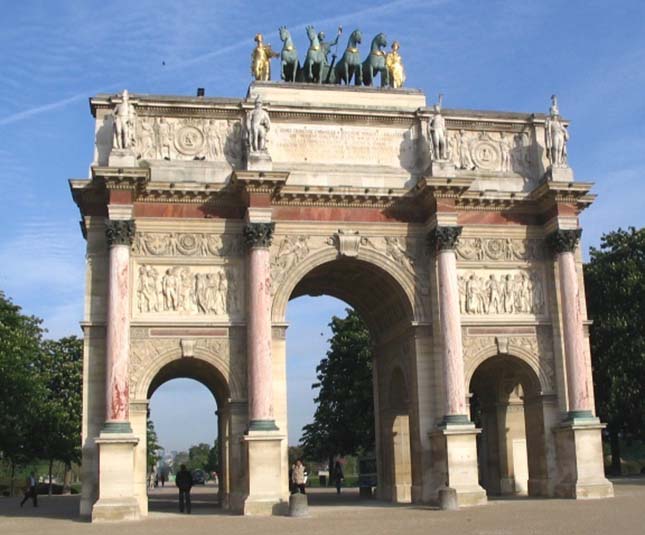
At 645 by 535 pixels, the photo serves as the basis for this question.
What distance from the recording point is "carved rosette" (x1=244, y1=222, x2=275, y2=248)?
2744 centimetres

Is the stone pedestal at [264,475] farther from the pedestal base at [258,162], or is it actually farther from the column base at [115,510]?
the pedestal base at [258,162]

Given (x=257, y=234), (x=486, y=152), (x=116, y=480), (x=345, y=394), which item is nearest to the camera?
(x=116, y=480)

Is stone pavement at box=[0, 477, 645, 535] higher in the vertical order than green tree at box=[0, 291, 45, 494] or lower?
lower

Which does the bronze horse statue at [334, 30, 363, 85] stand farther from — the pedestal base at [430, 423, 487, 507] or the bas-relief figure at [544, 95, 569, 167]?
the pedestal base at [430, 423, 487, 507]

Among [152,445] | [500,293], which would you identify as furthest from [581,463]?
[152,445]

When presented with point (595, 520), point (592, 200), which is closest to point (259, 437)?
point (595, 520)

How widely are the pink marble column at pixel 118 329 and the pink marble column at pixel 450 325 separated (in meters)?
9.37

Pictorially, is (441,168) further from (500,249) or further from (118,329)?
(118,329)

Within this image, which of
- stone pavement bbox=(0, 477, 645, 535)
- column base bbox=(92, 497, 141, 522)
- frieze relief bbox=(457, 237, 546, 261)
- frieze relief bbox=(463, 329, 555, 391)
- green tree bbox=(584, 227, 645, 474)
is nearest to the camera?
stone pavement bbox=(0, 477, 645, 535)

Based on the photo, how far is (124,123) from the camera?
27.6 m

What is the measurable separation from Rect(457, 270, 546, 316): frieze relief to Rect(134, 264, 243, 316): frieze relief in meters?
7.28

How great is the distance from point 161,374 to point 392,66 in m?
13.1

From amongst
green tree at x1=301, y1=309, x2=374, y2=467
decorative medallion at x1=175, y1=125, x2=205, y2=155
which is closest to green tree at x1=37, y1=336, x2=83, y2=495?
green tree at x1=301, y1=309, x2=374, y2=467

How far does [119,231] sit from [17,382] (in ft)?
58.5
